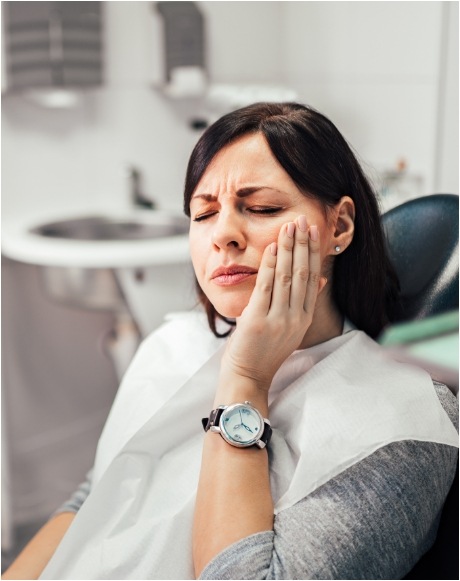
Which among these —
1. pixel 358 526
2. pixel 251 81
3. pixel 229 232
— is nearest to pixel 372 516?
pixel 358 526

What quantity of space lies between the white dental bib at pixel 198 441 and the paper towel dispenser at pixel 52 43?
4.45 ft

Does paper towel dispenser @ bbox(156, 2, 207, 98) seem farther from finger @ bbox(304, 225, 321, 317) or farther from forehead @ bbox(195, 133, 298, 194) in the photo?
finger @ bbox(304, 225, 321, 317)

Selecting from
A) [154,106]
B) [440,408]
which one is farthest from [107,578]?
[154,106]

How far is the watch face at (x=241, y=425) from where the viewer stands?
934mm

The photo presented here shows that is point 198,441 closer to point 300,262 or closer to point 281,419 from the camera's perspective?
point 281,419

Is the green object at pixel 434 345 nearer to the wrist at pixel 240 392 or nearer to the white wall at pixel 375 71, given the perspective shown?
the wrist at pixel 240 392

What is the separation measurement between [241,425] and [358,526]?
7.8 inches

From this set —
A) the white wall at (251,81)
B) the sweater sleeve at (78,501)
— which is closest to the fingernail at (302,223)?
the sweater sleeve at (78,501)

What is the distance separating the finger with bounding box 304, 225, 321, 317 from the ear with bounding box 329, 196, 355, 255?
0.09 meters

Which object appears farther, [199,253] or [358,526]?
[199,253]

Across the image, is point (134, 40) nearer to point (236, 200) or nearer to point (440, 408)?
point (236, 200)

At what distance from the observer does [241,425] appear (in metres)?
0.94

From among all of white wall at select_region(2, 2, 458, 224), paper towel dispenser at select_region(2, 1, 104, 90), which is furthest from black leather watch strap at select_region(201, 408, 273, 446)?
paper towel dispenser at select_region(2, 1, 104, 90)

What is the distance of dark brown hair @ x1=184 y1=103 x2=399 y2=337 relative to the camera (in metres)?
1.00
